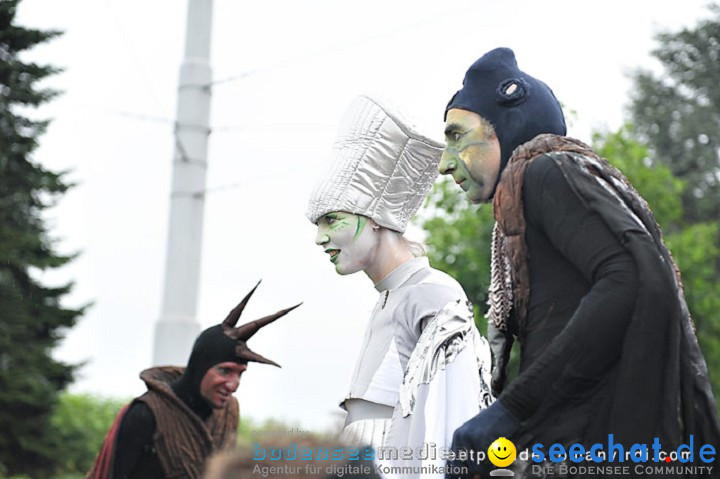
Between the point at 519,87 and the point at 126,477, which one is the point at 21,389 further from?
the point at 519,87

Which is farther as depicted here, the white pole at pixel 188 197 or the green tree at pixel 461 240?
the green tree at pixel 461 240

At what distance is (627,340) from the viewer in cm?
249

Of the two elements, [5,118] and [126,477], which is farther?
[5,118]

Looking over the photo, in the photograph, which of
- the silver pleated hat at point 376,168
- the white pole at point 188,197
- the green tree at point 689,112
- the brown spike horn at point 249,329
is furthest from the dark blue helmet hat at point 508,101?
the green tree at point 689,112

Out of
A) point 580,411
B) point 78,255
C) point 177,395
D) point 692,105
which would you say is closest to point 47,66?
point 78,255

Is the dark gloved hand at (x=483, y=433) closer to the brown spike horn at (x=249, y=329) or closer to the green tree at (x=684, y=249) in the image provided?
the brown spike horn at (x=249, y=329)

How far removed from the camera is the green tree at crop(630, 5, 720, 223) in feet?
84.9

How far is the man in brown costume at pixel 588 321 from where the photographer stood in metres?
2.47

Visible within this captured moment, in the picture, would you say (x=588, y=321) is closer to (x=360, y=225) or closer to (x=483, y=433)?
(x=483, y=433)

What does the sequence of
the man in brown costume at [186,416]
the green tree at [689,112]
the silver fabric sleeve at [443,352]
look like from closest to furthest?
the silver fabric sleeve at [443,352], the man in brown costume at [186,416], the green tree at [689,112]

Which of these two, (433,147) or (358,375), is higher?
(433,147)

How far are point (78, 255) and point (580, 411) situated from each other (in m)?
13.4

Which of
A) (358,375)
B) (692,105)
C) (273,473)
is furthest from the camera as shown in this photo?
(692,105)

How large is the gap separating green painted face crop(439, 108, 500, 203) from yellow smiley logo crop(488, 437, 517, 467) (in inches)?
30.3
